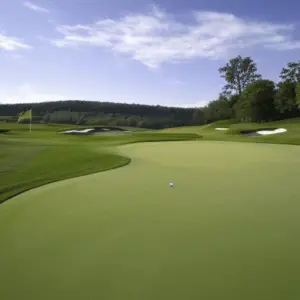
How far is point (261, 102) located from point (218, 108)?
2183 cm

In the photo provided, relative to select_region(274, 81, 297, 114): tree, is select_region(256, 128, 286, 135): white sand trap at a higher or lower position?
lower

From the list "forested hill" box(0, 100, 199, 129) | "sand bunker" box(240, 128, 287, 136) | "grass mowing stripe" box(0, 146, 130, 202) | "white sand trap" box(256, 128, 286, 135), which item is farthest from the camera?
"forested hill" box(0, 100, 199, 129)

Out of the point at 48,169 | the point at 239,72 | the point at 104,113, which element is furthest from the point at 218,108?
the point at 48,169

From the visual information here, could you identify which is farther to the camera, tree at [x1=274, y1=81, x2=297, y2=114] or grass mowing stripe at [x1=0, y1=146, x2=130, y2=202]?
tree at [x1=274, y1=81, x2=297, y2=114]

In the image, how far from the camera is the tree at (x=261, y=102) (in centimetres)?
5122

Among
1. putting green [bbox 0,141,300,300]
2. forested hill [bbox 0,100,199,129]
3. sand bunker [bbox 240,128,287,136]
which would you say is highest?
forested hill [bbox 0,100,199,129]

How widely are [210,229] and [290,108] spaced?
49.1 metres

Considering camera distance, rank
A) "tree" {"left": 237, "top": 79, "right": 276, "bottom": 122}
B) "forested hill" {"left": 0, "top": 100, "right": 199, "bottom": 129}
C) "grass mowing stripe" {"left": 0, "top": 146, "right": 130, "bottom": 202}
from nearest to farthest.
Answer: "grass mowing stripe" {"left": 0, "top": 146, "right": 130, "bottom": 202} → "tree" {"left": 237, "top": 79, "right": 276, "bottom": 122} → "forested hill" {"left": 0, "top": 100, "right": 199, "bottom": 129}

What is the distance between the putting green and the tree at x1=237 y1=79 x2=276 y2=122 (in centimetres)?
4571

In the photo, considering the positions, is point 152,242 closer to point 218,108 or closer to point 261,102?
point 261,102

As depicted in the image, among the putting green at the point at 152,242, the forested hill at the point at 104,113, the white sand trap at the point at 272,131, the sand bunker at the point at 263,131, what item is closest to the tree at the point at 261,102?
the sand bunker at the point at 263,131

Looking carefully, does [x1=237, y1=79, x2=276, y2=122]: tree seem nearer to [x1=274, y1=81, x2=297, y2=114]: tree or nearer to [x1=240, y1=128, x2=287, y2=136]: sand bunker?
[x1=274, y1=81, x2=297, y2=114]: tree

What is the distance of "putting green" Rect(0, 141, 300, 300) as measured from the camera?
11.1 feet

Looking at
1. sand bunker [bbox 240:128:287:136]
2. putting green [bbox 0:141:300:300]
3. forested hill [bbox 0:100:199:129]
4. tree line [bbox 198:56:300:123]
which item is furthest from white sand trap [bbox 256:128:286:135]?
forested hill [bbox 0:100:199:129]
